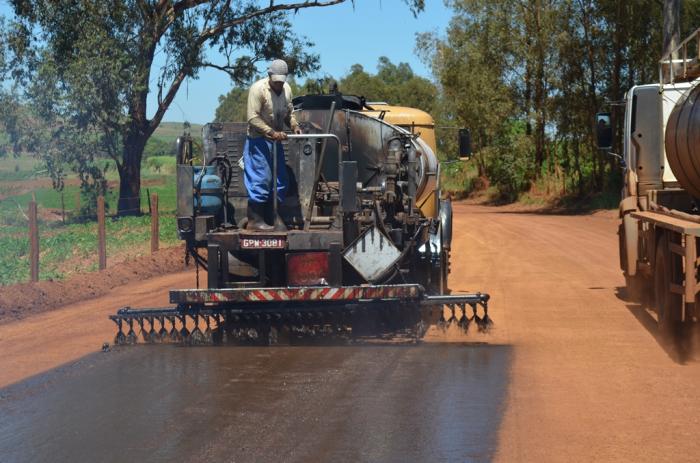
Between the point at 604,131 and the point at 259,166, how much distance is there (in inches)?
227

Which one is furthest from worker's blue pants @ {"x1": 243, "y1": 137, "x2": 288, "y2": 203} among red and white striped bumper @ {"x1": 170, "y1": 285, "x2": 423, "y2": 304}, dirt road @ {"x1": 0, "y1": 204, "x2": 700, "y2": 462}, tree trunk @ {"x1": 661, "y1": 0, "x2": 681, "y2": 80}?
tree trunk @ {"x1": 661, "y1": 0, "x2": 681, "y2": 80}

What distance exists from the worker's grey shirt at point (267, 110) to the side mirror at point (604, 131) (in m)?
5.27

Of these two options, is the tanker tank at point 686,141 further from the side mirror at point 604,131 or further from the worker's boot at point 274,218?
the worker's boot at point 274,218

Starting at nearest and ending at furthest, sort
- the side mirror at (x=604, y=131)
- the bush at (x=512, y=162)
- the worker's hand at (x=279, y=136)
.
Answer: the worker's hand at (x=279, y=136) → the side mirror at (x=604, y=131) → the bush at (x=512, y=162)

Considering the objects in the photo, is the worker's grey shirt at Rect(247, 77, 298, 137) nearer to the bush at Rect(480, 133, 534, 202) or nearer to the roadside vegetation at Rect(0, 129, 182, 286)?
the roadside vegetation at Rect(0, 129, 182, 286)

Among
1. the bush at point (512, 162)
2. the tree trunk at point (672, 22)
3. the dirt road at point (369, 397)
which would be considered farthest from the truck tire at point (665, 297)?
the bush at point (512, 162)

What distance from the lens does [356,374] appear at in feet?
29.4

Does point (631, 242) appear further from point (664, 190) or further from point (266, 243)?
point (266, 243)

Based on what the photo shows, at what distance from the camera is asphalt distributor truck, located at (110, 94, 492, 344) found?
10391mm

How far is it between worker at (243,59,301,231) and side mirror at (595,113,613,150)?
524cm

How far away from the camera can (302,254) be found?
1045cm

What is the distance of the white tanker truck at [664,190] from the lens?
10117 mm

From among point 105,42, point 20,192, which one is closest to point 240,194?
point 105,42

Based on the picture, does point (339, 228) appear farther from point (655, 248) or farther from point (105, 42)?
point (105, 42)
